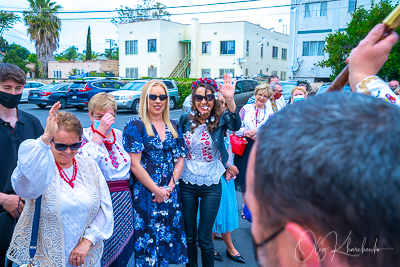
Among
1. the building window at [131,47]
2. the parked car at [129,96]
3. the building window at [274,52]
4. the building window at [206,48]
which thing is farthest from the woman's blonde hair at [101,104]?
the building window at [274,52]

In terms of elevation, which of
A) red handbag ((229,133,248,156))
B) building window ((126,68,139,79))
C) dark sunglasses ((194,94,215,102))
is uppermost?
building window ((126,68,139,79))

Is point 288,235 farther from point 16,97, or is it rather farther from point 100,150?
point 16,97

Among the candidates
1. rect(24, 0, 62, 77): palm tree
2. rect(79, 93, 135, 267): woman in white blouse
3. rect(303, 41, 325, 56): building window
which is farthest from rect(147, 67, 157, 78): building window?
rect(79, 93, 135, 267): woman in white blouse

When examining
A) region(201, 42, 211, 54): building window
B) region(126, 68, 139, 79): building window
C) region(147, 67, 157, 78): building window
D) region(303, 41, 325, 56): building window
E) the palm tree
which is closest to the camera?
region(303, 41, 325, 56): building window

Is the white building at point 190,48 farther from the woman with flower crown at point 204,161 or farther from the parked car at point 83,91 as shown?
the woman with flower crown at point 204,161

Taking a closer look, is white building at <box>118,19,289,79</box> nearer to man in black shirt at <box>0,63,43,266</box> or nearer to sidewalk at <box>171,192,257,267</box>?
sidewalk at <box>171,192,257,267</box>

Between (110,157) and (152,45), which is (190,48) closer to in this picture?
(152,45)

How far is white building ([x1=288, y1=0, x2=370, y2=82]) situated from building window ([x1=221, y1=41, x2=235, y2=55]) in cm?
555

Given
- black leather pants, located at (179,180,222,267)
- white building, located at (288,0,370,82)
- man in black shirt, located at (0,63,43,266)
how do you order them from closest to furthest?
man in black shirt, located at (0,63,43,266) < black leather pants, located at (179,180,222,267) < white building, located at (288,0,370,82)

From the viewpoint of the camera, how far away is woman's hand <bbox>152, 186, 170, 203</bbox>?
3.08 meters

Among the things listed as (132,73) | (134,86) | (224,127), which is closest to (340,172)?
(224,127)

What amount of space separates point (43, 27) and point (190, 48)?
56.6 ft

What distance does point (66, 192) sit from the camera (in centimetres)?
237

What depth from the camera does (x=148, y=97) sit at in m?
3.33
